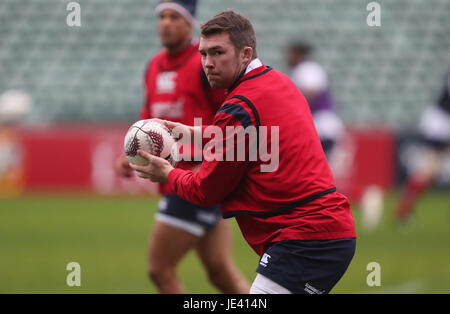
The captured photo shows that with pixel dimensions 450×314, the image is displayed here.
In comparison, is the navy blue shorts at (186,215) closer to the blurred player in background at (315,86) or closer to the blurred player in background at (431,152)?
the blurred player in background at (315,86)

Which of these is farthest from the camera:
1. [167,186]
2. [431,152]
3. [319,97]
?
[431,152]

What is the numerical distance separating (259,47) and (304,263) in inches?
681

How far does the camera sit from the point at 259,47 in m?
20.4

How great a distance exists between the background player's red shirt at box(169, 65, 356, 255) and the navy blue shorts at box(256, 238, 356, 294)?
0.15 feet

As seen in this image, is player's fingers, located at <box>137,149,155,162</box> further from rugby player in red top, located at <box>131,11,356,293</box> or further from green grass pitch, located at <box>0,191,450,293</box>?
green grass pitch, located at <box>0,191,450,293</box>

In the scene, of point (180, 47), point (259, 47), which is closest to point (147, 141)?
point (180, 47)

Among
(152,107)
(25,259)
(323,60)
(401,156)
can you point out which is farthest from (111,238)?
(323,60)

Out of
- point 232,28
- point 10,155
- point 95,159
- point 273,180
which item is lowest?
point 273,180

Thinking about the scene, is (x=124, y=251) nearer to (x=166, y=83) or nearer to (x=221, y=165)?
(x=166, y=83)

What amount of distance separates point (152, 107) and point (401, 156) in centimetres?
1141

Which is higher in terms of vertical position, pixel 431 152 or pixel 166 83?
pixel 431 152

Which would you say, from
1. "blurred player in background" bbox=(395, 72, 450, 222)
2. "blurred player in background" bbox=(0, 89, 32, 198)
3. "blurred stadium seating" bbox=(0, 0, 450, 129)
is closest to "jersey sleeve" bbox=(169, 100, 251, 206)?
"blurred player in background" bbox=(395, 72, 450, 222)
